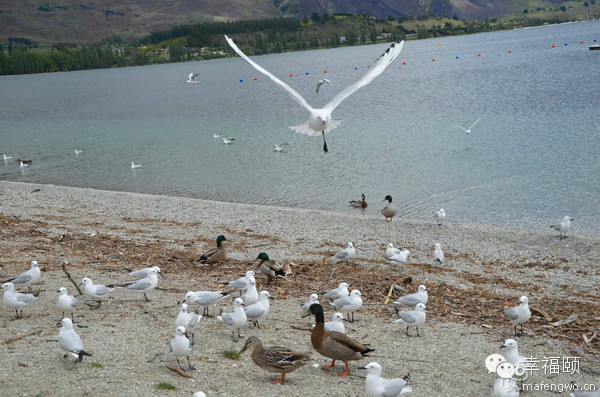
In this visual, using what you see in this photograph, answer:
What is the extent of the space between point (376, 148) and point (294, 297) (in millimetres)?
25124

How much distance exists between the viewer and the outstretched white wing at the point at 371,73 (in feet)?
52.3

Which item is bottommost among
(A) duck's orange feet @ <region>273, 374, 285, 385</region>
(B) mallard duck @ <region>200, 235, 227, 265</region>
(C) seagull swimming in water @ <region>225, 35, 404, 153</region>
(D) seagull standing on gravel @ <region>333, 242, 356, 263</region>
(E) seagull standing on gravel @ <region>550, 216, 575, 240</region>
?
(E) seagull standing on gravel @ <region>550, 216, 575, 240</region>

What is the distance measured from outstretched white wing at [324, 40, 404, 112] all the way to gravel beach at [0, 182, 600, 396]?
425 cm

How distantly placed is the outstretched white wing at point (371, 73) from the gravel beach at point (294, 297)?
425 cm

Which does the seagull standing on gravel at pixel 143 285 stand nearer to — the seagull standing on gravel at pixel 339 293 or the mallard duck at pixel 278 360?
the seagull standing on gravel at pixel 339 293

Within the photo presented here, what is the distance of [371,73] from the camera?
16.0m

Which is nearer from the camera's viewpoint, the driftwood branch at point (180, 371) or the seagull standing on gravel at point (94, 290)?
the driftwood branch at point (180, 371)

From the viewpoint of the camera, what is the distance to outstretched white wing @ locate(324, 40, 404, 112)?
15.9 meters

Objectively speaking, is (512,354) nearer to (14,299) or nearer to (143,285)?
(143,285)

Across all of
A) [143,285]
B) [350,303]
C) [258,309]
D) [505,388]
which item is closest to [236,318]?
[258,309]

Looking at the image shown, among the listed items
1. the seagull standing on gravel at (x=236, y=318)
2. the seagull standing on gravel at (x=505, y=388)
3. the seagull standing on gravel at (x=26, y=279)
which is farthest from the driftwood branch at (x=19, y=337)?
the seagull standing on gravel at (x=505, y=388)

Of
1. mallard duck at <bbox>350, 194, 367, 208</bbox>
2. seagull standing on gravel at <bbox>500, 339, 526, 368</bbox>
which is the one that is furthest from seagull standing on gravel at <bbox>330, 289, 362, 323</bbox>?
mallard duck at <bbox>350, 194, 367, 208</bbox>

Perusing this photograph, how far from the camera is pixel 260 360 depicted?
7.67 meters

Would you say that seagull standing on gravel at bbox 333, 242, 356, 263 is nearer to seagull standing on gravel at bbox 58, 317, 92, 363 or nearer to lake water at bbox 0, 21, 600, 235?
seagull standing on gravel at bbox 58, 317, 92, 363
